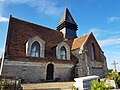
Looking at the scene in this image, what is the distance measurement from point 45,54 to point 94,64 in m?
9.24

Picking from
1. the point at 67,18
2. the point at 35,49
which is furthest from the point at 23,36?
the point at 67,18

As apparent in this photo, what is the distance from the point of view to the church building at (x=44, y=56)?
48.9ft

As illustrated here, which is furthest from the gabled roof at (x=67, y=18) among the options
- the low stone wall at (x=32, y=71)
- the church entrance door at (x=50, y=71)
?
the church entrance door at (x=50, y=71)

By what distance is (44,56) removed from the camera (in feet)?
56.4

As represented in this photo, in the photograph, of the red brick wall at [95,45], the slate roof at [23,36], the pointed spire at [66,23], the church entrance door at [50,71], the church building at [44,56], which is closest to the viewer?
the church building at [44,56]

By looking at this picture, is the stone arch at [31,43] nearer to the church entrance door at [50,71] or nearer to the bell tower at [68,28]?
the church entrance door at [50,71]

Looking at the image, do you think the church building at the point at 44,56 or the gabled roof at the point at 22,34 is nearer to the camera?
the church building at the point at 44,56

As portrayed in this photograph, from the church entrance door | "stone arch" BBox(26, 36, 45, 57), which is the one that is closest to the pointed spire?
"stone arch" BBox(26, 36, 45, 57)

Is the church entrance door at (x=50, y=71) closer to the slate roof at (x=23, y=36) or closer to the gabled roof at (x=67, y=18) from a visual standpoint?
the slate roof at (x=23, y=36)

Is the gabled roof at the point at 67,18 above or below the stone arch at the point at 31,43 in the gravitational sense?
above

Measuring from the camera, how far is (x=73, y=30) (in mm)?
25828

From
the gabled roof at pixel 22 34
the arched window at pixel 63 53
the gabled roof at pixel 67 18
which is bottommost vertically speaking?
the arched window at pixel 63 53

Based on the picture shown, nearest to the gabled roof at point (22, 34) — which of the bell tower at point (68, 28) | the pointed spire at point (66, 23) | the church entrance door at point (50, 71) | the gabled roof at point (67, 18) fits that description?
the bell tower at point (68, 28)

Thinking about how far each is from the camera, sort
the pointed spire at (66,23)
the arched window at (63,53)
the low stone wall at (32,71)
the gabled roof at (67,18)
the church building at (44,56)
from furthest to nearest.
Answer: the gabled roof at (67,18)
the pointed spire at (66,23)
the arched window at (63,53)
the church building at (44,56)
the low stone wall at (32,71)
